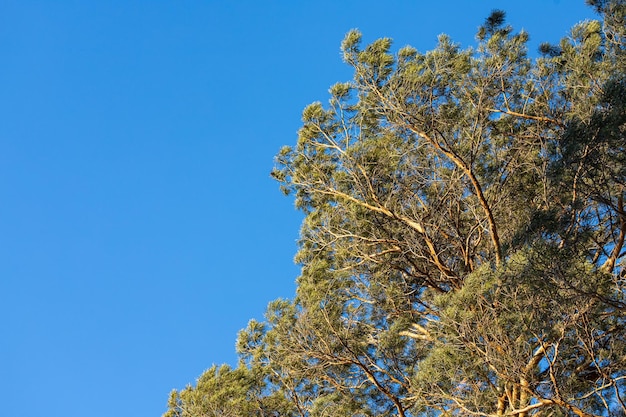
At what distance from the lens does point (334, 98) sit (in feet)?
24.6

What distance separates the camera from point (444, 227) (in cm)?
756

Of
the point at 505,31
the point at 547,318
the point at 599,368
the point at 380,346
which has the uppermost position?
the point at 505,31

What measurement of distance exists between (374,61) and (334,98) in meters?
0.68

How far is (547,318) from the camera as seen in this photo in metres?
5.96

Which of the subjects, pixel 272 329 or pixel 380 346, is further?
pixel 272 329

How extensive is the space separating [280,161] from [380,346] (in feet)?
7.04

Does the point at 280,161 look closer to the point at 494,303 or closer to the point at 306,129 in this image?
the point at 306,129

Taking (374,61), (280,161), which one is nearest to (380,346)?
(280,161)

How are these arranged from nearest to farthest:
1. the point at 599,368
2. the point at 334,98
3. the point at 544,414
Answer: the point at 599,368, the point at 544,414, the point at 334,98

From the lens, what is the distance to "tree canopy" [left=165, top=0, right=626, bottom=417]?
6133mm

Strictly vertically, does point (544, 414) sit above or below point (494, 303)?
below

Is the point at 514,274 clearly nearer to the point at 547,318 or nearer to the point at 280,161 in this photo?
the point at 547,318

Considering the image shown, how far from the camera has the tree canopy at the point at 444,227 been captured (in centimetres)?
613

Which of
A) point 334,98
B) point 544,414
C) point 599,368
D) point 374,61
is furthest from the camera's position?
point 334,98
